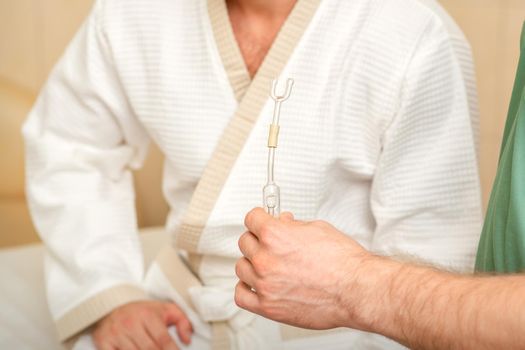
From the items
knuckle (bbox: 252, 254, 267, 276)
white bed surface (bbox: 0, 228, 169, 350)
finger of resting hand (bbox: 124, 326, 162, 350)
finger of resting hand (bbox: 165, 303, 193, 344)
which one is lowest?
white bed surface (bbox: 0, 228, 169, 350)

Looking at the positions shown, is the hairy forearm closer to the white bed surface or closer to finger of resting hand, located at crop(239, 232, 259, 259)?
finger of resting hand, located at crop(239, 232, 259, 259)

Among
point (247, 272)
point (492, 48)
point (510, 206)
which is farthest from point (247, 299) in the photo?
point (492, 48)

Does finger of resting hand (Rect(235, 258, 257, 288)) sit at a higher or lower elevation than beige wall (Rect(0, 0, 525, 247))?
higher

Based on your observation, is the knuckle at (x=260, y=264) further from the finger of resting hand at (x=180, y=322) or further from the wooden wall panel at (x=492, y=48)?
the wooden wall panel at (x=492, y=48)

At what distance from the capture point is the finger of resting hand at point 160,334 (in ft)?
4.03

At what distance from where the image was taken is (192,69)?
1.26 m

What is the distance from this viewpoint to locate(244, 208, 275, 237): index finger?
85 cm

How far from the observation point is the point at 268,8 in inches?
49.3

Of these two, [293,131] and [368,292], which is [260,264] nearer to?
[368,292]

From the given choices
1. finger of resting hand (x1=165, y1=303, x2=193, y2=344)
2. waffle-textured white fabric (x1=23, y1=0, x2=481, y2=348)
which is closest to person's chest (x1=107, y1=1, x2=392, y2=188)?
waffle-textured white fabric (x1=23, y1=0, x2=481, y2=348)

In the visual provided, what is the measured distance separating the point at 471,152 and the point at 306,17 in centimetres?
34

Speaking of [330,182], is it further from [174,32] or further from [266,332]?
[174,32]

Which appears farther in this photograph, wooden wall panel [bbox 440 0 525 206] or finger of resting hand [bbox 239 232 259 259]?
wooden wall panel [bbox 440 0 525 206]

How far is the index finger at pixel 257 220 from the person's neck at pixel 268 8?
1.60 ft
